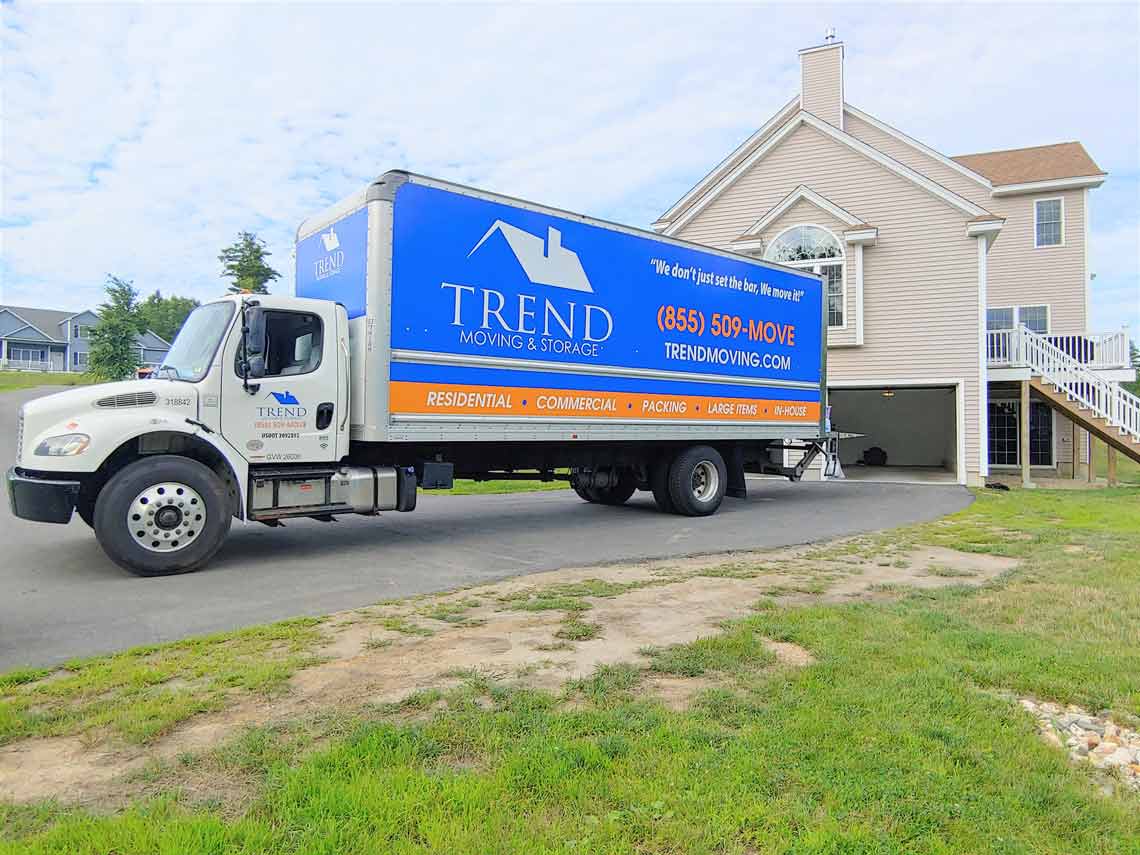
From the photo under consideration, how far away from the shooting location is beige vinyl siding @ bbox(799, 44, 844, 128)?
22.0 metres

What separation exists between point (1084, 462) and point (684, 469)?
58.2 ft

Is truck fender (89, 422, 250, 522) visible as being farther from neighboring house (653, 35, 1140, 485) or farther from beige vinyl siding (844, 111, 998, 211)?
beige vinyl siding (844, 111, 998, 211)

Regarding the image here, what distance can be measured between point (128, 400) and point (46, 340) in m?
75.8

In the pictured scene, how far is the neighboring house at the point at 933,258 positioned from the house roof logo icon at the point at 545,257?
441 inches

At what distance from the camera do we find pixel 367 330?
8414mm

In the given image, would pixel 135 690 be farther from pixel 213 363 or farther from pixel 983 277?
pixel 983 277

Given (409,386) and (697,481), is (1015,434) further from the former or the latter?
(409,386)

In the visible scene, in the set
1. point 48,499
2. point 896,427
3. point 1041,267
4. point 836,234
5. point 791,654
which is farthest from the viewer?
point 896,427

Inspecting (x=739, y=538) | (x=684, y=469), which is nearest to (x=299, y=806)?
(x=739, y=538)

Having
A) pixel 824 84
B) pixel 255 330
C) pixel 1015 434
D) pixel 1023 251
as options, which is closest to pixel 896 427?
pixel 1015 434

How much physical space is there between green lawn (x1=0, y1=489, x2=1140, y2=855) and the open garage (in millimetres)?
23065

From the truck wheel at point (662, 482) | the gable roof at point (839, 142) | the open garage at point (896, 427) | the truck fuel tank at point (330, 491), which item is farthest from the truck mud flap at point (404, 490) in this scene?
the open garage at point (896, 427)

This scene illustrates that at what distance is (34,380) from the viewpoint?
51875mm

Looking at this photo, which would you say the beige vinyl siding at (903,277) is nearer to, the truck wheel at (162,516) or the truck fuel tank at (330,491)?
the truck fuel tank at (330,491)
